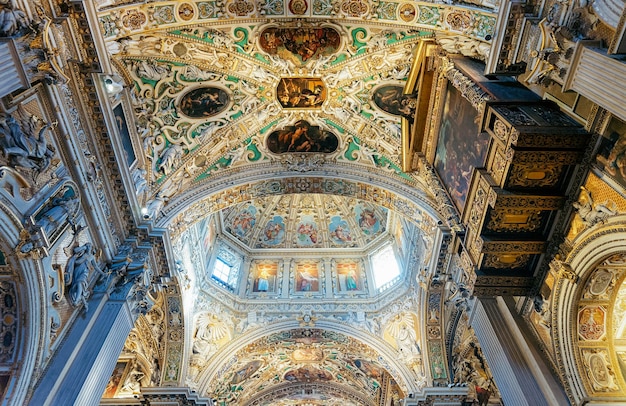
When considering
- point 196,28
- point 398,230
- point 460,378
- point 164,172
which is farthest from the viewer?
point 398,230

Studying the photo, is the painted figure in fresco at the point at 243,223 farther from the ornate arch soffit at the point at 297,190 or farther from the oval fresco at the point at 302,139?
the oval fresco at the point at 302,139

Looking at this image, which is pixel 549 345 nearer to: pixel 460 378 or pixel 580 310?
pixel 580 310

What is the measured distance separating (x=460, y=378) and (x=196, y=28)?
14.9 m

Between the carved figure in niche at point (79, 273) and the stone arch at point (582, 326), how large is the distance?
9.92 m

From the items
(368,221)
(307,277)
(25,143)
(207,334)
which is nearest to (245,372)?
(207,334)

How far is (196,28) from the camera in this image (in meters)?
11.0

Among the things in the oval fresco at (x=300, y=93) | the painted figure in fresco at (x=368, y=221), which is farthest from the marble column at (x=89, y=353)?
the painted figure in fresco at (x=368, y=221)

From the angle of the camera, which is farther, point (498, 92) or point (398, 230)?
point (398, 230)

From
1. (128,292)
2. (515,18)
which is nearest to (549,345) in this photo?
(515,18)

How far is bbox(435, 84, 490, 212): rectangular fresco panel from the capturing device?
28.9ft

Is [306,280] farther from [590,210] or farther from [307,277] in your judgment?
[590,210]

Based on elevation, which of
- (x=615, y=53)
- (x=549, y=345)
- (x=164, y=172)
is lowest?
(x=549, y=345)

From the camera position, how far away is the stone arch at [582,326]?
7605 millimetres

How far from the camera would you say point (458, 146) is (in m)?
9.84
